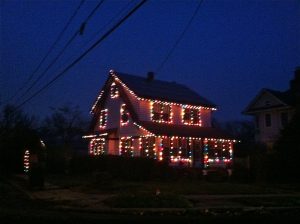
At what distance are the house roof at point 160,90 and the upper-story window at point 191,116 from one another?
0.65 meters

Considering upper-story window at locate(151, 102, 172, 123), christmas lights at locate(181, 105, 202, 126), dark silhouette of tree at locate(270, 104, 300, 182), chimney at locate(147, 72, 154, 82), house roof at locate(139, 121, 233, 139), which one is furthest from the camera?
chimney at locate(147, 72, 154, 82)

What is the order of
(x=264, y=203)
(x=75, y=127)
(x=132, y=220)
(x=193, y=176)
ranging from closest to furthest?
(x=132, y=220), (x=264, y=203), (x=193, y=176), (x=75, y=127)

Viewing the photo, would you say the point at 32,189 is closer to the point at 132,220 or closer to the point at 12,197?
the point at 12,197

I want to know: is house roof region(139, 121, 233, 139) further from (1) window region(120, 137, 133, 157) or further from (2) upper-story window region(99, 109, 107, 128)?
(2) upper-story window region(99, 109, 107, 128)

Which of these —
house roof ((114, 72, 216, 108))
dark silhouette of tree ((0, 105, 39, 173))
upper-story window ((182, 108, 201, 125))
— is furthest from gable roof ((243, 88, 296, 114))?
dark silhouette of tree ((0, 105, 39, 173))

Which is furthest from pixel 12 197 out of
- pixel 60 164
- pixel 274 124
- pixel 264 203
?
pixel 274 124

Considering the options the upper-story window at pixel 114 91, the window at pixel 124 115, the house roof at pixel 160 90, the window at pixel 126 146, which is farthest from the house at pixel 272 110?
the upper-story window at pixel 114 91

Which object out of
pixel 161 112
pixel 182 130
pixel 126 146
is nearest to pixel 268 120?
pixel 182 130

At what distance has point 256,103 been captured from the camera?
43.1m

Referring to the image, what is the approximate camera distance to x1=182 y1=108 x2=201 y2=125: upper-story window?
34.6 m

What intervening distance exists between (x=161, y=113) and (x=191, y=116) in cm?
314

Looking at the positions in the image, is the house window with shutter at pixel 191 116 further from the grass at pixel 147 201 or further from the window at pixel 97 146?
the grass at pixel 147 201

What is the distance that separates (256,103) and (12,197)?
30.4 m

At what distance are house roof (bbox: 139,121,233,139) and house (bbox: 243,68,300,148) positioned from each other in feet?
22.3
